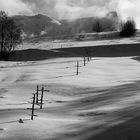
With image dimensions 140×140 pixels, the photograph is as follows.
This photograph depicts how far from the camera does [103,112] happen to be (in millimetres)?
9219

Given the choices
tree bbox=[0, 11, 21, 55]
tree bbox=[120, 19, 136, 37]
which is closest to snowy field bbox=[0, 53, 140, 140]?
tree bbox=[0, 11, 21, 55]

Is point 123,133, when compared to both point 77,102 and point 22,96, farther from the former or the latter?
point 22,96

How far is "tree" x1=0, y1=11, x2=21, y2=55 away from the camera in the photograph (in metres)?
45.3

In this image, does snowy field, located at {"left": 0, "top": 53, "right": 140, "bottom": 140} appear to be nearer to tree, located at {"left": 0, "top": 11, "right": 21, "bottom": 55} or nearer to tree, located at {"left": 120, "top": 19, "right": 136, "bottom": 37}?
tree, located at {"left": 0, "top": 11, "right": 21, "bottom": 55}

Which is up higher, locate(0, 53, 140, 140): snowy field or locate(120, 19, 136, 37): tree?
locate(120, 19, 136, 37): tree

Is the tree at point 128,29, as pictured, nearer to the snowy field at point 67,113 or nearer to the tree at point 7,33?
the tree at point 7,33

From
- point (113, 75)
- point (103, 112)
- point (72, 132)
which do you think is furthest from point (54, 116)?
point (113, 75)

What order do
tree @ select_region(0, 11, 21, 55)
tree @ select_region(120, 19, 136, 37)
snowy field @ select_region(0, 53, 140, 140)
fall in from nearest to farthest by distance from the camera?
snowy field @ select_region(0, 53, 140, 140) < tree @ select_region(0, 11, 21, 55) < tree @ select_region(120, 19, 136, 37)

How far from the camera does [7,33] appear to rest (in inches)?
1825

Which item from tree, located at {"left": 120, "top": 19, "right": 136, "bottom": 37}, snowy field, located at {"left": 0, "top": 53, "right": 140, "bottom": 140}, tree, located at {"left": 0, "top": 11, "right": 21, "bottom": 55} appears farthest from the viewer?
tree, located at {"left": 120, "top": 19, "right": 136, "bottom": 37}

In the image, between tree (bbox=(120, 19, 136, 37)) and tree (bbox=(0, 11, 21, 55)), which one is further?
tree (bbox=(120, 19, 136, 37))

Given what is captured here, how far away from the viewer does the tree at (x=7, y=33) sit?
45.3 meters

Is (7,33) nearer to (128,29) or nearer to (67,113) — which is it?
(128,29)

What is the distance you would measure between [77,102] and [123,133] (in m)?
4.91
